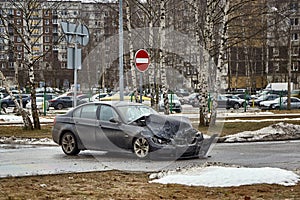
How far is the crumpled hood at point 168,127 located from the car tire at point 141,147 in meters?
0.31

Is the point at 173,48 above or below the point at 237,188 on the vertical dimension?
above

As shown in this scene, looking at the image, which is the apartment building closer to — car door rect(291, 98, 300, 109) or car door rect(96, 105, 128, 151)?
car door rect(291, 98, 300, 109)

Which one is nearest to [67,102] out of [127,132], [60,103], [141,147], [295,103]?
[60,103]

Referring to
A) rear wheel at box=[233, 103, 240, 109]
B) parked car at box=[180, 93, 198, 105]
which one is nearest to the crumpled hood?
rear wheel at box=[233, 103, 240, 109]

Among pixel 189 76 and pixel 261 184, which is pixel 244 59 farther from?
pixel 261 184

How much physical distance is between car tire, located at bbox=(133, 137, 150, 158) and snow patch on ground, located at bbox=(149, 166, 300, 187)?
3092 mm

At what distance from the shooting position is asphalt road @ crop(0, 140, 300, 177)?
12.2 meters

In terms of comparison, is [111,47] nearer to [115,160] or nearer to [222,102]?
[222,102]

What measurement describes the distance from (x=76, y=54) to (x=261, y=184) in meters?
11.0

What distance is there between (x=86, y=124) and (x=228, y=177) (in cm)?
614

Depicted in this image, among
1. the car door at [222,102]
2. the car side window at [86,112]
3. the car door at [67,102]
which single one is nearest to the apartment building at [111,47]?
the car door at [222,102]

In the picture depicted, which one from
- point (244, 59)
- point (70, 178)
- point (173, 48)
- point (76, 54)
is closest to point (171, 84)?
point (173, 48)

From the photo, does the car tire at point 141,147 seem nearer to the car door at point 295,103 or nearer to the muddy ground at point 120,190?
the muddy ground at point 120,190

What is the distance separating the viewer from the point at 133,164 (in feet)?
42.2
